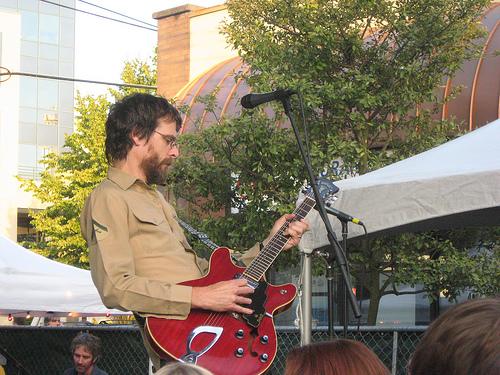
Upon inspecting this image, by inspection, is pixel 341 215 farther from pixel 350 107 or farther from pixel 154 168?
pixel 350 107

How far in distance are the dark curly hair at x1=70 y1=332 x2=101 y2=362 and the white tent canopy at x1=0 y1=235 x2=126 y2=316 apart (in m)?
1.97

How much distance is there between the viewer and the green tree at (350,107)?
8789 mm

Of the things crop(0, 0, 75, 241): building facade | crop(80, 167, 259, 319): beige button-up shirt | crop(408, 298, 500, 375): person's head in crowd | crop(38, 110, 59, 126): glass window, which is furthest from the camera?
crop(38, 110, 59, 126): glass window

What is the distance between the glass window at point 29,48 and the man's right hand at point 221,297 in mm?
60019

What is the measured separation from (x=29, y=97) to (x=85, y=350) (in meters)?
53.7

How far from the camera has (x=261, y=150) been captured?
357 inches

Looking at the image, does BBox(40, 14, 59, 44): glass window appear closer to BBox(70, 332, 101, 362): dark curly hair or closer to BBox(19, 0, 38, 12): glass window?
BBox(19, 0, 38, 12): glass window

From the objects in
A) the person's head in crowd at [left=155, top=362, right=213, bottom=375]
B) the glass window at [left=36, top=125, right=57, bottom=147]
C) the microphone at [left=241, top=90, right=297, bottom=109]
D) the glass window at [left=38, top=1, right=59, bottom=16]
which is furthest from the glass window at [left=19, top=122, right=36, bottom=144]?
the person's head in crowd at [left=155, top=362, right=213, bottom=375]

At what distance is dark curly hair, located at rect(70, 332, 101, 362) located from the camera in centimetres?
749

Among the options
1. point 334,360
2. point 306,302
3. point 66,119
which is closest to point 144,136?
point 306,302

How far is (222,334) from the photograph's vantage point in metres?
3.79

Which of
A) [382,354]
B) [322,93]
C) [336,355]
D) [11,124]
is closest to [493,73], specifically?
[322,93]

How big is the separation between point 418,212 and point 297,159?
4.40 meters

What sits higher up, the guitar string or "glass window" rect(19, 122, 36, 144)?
"glass window" rect(19, 122, 36, 144)
